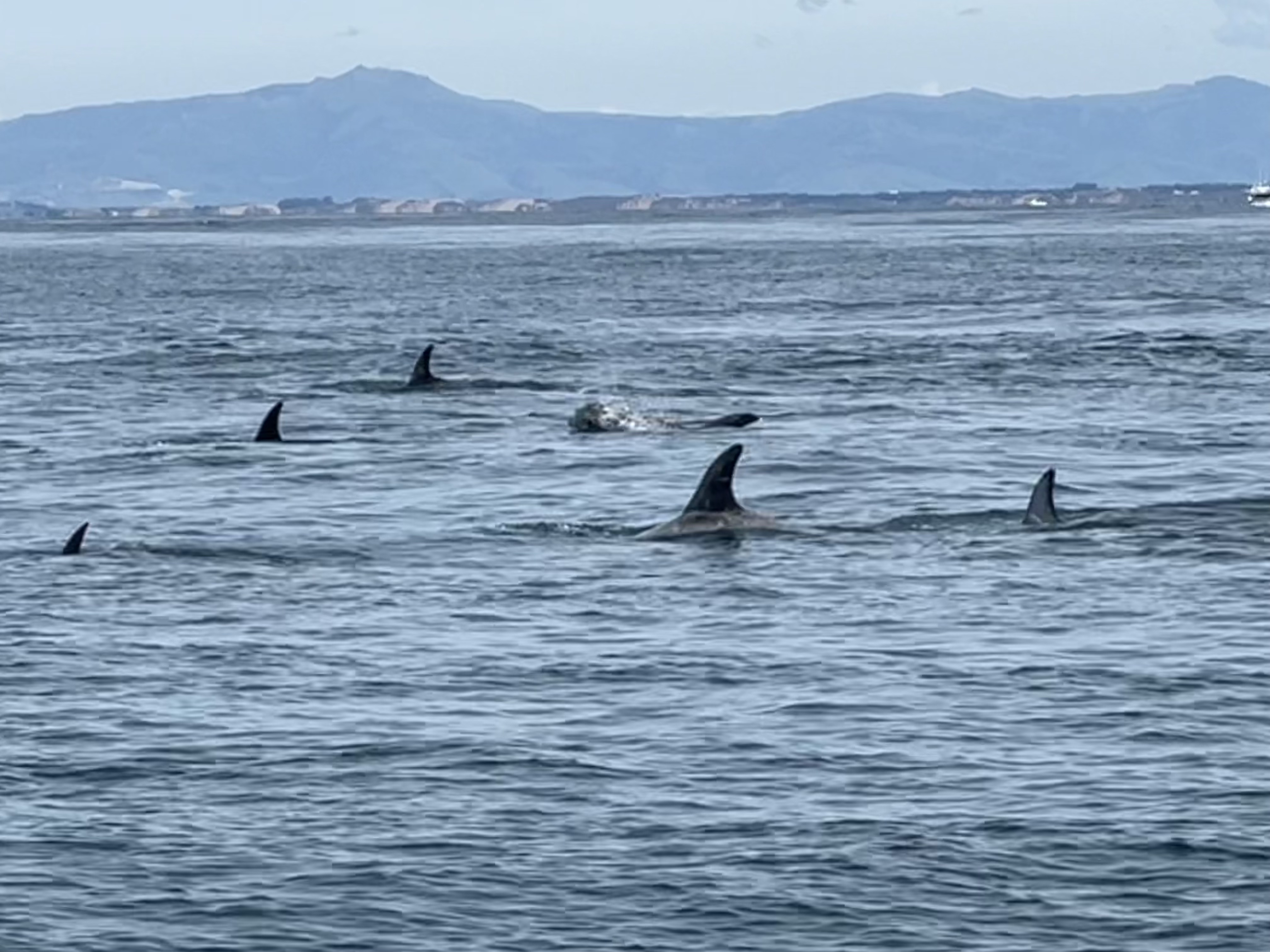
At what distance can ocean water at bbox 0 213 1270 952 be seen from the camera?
1249 centimetres

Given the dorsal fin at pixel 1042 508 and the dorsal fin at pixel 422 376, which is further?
the dorsal fin at pixel 422 376

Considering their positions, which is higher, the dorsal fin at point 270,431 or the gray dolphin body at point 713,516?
the gray dolphin body at point 713,516

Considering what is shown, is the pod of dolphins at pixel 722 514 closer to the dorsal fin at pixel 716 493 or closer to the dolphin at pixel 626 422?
the dorsal fin at pixel 716 493

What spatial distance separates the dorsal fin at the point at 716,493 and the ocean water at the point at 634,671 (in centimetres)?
53

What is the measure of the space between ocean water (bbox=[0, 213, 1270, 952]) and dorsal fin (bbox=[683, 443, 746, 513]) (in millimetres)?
530

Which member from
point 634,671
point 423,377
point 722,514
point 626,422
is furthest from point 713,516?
point 423,377

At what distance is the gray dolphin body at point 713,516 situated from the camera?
23125mm

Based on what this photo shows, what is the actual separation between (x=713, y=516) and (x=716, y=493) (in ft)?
0.56

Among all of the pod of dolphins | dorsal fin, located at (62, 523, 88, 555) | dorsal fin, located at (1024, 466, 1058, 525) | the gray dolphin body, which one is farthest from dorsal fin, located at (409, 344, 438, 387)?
dorsal fin, located at (1024, 466, 1058, 525)

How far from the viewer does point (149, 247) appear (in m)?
149

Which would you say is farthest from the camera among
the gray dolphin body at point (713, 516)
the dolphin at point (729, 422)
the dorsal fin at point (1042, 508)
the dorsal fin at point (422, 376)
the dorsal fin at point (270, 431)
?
the dorsal fin at point (422, 376)

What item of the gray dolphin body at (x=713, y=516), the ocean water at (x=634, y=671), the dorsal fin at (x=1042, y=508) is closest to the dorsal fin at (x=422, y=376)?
the ocean water at (x=634, y=671)

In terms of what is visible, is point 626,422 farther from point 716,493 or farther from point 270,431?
point 716,493

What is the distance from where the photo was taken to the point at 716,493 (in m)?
23.4
